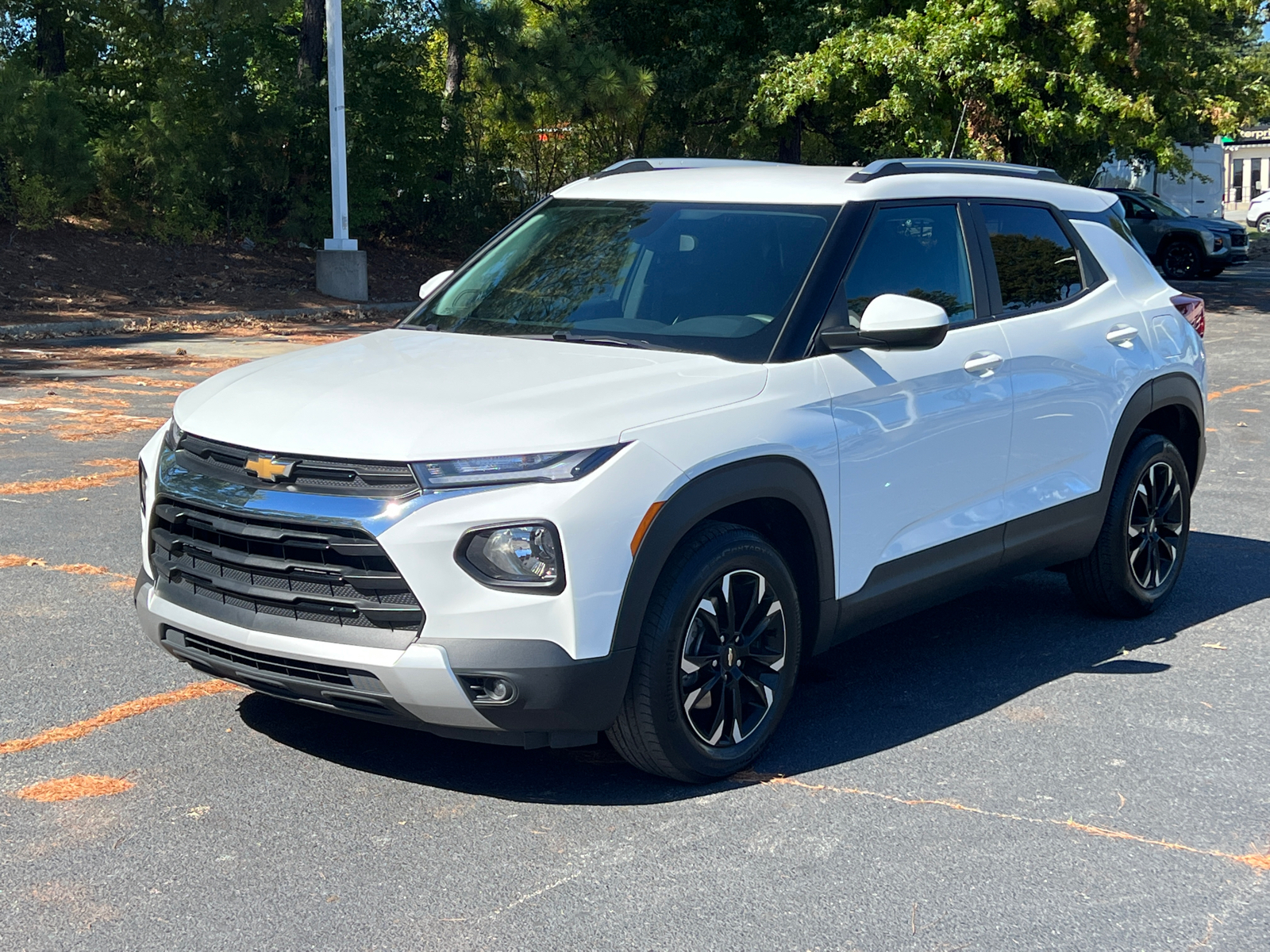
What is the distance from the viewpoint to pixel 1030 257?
19.2 feet

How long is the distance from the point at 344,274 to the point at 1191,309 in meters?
18.2

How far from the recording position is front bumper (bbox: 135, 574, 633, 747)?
3.84 metres

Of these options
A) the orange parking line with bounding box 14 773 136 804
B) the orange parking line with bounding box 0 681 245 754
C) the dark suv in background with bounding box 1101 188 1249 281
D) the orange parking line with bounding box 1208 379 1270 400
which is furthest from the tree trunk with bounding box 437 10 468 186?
the orange parking line with bounding box 14 773 136 804

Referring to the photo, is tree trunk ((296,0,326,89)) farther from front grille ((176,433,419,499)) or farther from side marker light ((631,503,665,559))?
side marker light ((631,503,665,559))

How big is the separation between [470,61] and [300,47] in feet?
12.5

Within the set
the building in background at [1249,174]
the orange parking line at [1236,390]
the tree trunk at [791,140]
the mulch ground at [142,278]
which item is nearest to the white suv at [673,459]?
the orange parking line at [1236,390]

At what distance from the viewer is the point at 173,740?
4625 mm

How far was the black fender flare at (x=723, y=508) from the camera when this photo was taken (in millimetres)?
3982

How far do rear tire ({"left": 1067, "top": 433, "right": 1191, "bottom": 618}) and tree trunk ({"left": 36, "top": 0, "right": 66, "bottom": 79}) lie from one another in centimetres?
2141

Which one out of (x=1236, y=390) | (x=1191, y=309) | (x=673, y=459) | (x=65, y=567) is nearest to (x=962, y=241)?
(x=1191, y=309)

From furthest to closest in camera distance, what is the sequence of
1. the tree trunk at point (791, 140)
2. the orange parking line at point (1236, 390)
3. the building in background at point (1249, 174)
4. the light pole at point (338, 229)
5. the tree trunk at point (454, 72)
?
the building in background at point (1249, 174) < the tree trunk at point (791, 140) < the tree trunk at point (454, 72) < the light pole at point (338, 229) < the orange parking line at point (1236, 390)

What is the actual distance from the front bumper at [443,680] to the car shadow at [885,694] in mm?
423

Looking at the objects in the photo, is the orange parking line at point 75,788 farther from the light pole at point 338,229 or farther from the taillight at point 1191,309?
the light pole at point 338,229

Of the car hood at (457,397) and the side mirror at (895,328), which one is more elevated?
the side mirror at (895,328)
